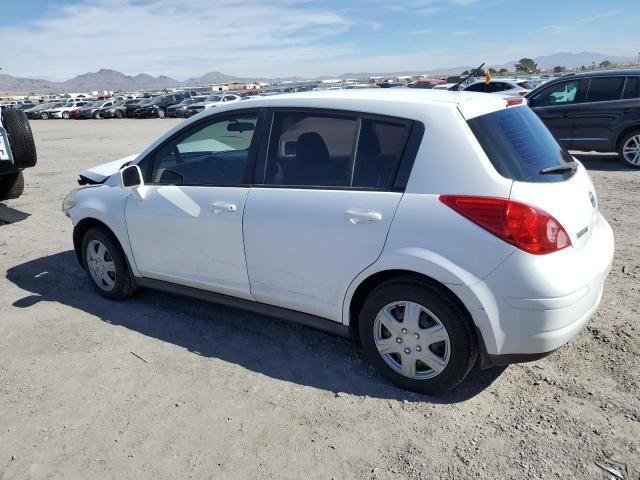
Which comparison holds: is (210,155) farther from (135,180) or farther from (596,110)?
(596,110)

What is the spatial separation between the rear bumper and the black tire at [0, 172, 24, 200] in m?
7.74

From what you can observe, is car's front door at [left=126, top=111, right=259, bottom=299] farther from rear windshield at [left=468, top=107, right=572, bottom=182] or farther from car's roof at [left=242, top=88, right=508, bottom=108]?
rear windshield at [left=468, top=107, right=572, bottom=182]

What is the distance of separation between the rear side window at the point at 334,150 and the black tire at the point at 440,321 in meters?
0.60

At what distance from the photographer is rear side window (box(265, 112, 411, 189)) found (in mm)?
3016

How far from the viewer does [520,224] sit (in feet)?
8.55

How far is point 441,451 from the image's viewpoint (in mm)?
2668

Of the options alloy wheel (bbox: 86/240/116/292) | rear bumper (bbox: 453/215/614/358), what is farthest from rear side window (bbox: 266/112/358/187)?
alloy wheel (bbox: 86/240/116/292)

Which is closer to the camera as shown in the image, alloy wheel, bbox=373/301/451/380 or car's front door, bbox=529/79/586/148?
alloy wheel, bbox=373/301/451/380

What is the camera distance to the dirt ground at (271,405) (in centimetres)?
263

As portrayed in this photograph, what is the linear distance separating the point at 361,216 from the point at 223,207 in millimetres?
1084

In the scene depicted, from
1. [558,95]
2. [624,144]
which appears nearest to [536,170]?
[624,144]

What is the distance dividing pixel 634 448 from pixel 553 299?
82cm

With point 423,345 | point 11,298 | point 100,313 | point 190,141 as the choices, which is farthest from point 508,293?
point 11,298

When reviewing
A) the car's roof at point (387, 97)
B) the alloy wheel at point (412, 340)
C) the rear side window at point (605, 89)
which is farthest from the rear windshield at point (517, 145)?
the rear side window at point (605, 89)
